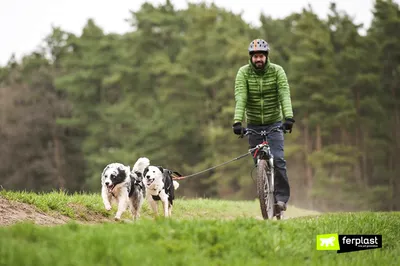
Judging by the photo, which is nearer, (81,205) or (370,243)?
(370,243)

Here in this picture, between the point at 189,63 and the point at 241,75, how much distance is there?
125 ft

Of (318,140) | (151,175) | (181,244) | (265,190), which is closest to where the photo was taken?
(181,244)

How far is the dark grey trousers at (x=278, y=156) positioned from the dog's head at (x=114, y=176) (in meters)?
2.13

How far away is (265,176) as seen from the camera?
9781 mm

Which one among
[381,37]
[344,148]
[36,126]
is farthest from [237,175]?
[36,126]

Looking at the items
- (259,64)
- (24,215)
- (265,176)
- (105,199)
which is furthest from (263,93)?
(24,215)

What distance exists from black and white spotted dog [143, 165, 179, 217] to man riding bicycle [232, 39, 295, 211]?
1530 millimetres

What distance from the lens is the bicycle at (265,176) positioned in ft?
31.8

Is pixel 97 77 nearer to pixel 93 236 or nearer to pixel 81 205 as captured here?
pixel 81 205

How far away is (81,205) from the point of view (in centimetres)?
1070

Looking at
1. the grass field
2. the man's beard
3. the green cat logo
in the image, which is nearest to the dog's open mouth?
the grass field

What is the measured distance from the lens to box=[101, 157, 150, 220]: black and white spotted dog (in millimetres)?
9898

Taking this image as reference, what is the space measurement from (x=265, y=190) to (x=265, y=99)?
1.54 meters

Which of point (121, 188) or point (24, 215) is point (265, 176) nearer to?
point (121, 188)
